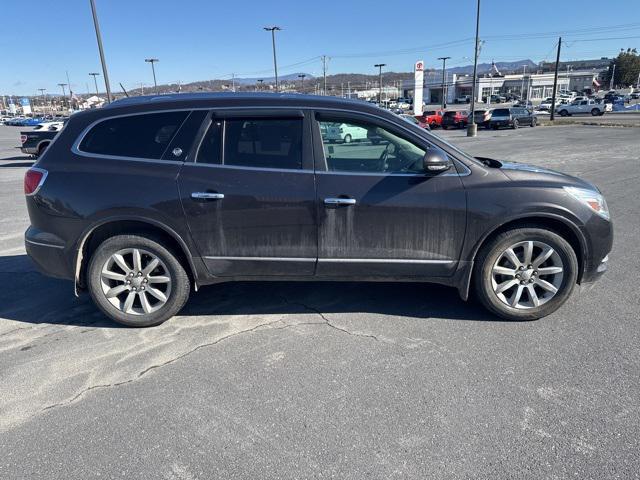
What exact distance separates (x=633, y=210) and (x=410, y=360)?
654 centimetres

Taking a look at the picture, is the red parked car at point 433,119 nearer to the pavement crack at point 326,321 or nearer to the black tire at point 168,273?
the pavement crack at point 326,321

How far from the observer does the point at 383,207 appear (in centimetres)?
345

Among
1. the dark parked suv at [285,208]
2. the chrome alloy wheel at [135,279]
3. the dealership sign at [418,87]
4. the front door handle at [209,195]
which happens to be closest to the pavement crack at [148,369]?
the dark parked suv at [285,208]

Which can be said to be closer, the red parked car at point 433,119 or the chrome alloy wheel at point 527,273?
the chrome alloy wheel at point 527,273

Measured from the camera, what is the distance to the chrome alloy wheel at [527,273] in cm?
360

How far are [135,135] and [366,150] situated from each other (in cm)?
188

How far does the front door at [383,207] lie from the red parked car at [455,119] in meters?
37.1

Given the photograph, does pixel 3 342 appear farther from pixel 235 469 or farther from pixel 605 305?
pixel 605 305

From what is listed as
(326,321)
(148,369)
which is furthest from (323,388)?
(148,369)

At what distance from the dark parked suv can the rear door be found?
10 millimetres

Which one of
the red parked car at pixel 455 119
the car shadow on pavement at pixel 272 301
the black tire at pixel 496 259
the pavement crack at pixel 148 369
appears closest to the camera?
the pavement crack at pixel 148 369

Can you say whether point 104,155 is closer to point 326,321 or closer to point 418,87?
point 326,321

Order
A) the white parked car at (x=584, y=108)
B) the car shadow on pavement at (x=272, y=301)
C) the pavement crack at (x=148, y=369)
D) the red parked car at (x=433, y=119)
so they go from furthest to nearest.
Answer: the white parked car at (x=584, y=108) → the red parked car at (x=433, y=119) → the car shadow on pavement at (x=272, y=301) → the pavement crack at (x=148, y=369)

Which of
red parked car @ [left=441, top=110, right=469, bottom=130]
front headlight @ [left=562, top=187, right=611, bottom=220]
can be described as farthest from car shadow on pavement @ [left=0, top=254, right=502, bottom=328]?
red parked car @ [left=441, top=110, right=469, bottom=130]
